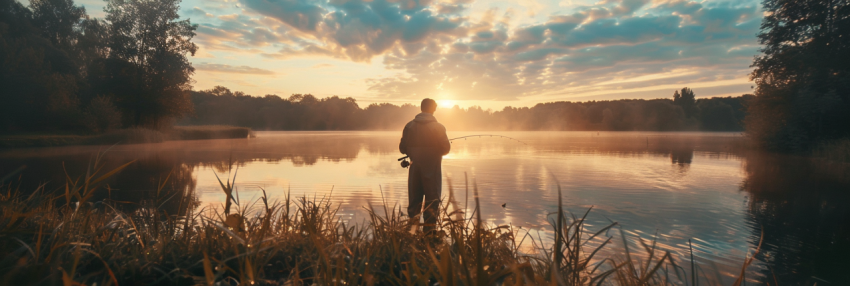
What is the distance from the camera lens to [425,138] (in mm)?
5836

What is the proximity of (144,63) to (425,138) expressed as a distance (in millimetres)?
41728

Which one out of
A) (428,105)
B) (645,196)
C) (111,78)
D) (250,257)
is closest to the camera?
(250,257)

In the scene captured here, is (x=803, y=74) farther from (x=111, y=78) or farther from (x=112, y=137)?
(x=111, y=78)

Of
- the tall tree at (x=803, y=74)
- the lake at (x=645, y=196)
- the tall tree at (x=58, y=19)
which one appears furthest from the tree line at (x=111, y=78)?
the tall tree at (x=803, y=74)

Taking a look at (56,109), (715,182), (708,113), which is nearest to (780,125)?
(715,182)

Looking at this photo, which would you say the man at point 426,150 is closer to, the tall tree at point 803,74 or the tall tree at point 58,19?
the tall tree at point 803,74

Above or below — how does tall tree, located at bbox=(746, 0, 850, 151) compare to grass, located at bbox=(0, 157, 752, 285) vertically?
above

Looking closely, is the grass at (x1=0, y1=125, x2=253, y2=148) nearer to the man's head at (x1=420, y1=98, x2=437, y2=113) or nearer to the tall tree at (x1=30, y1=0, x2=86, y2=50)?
the tall tree at (x1=30, y1=0, x2=86, y2=50)

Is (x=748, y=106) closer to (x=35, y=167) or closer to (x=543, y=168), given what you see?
(x=543, y=168)

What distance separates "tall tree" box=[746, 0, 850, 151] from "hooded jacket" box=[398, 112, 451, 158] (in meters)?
28.5

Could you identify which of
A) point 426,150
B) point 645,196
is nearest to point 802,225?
point 645,196

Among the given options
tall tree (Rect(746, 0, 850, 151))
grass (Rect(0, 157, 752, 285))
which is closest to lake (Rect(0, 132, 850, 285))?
grass (Rect(0, 157, 752, 285))

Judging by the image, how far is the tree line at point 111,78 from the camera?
3366 cm

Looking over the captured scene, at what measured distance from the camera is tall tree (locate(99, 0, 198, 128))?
3700cm
